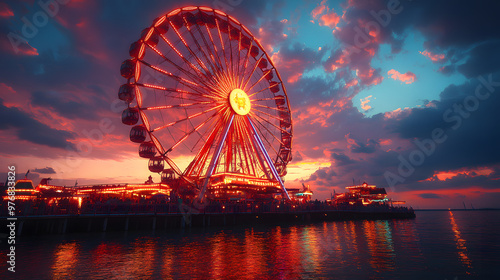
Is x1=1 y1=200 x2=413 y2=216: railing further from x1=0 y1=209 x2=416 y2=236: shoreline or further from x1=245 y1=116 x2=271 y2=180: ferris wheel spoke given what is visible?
x1=245 y1=116 x2=271 y2=180: ferris wheel spoke

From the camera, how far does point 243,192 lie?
4525 centimetres

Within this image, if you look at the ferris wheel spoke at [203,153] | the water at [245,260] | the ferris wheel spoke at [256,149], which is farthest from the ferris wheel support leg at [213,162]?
the water at [245,260]

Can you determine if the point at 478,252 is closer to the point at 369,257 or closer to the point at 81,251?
the point at 369,257

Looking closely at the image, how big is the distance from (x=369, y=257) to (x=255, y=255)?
7.08 metres

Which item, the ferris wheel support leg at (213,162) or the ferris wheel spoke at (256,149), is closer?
the ferris wheel support leg at (213,162)

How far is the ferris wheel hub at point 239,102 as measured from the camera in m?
36.7

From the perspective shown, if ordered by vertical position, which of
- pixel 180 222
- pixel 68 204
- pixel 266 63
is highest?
pixel 266 63

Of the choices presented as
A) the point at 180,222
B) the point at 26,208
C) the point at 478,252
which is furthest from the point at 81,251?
the point at 478,252

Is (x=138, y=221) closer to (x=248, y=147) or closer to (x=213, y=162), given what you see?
(x=213, y=162)

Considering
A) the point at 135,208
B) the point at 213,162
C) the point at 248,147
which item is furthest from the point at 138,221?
the point at 248,147

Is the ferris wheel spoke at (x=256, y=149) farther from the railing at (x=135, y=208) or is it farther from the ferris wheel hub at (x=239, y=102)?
the railing at (x=135, y=208)

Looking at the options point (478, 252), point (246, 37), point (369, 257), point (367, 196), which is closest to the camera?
point (369, 257)

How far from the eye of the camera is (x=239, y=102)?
124 feet

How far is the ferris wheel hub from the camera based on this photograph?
36.7 meters
